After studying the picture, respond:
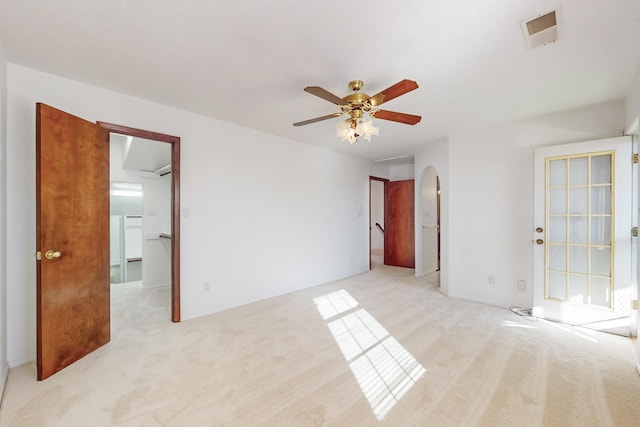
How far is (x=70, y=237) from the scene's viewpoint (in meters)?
2.25

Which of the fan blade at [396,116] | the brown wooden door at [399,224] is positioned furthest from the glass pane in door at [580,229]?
the brown wooden door at [399,224]

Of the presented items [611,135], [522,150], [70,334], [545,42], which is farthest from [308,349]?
[611,135]

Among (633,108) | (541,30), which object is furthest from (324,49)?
(633,108)

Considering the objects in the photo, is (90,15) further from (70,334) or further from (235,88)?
(70,334)

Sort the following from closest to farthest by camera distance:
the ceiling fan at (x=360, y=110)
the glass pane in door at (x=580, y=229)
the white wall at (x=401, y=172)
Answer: the ceiling fan at (x=360, y=110), the glass pane in door at (x=580, y=229), the white wall at (x=401, y=172)

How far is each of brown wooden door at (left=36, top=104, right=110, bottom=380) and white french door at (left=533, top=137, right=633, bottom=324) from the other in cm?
469

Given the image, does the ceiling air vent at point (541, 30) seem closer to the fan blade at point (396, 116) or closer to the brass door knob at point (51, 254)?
the fan blade at point (396, 116)

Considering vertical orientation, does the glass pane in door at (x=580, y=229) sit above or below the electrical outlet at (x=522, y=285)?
above

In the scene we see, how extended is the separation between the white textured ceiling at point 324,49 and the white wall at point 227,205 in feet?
0.85

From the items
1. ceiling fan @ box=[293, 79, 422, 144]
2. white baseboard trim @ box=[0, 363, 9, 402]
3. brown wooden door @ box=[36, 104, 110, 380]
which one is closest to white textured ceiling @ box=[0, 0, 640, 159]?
ceiling fan @ box=[293, 79, 422, 144]

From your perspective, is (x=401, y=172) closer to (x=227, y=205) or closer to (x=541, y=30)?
(x=227, y=205)

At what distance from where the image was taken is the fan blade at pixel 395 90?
6.08ft

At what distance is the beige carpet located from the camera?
1659 mm

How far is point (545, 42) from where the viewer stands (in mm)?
1860
